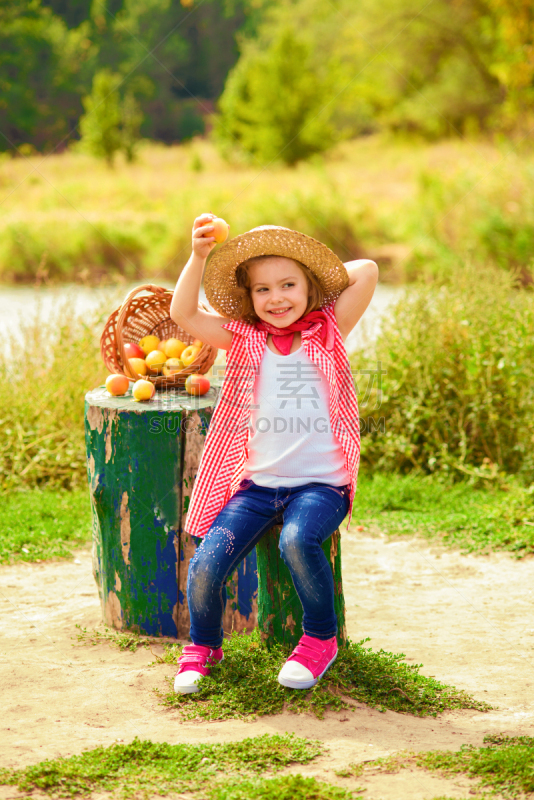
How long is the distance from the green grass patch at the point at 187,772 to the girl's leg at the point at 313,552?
363mm

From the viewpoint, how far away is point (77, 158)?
31938 millimetres

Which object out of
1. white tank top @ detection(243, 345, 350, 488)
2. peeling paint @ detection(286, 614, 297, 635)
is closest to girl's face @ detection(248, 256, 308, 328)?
white tank top @ detection(243, 345, 350, 488)

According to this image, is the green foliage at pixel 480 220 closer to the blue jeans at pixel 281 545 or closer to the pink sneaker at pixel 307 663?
the blue jeans at pixel 281 545

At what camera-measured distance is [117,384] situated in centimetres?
313

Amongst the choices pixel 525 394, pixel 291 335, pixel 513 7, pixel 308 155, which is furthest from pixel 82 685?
pixel 308 155

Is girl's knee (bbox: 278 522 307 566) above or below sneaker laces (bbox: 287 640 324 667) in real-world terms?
above

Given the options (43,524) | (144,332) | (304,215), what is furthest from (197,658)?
(304,215)

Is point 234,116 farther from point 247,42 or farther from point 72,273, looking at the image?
point 247,42

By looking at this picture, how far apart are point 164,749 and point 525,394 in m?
3.38

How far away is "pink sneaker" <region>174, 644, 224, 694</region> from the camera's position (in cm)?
248

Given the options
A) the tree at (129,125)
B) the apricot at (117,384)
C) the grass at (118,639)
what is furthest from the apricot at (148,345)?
the tree at (129,125)

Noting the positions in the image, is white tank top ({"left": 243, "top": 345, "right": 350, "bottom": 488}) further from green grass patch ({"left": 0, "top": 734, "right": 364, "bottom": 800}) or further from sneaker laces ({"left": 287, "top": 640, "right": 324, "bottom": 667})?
green grass patch ({"left": 0, "top": 734, "right": 364, "bottom": 800})

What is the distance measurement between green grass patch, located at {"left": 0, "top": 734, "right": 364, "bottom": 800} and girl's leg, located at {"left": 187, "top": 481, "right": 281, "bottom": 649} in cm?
41

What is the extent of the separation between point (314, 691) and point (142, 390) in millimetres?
1252
